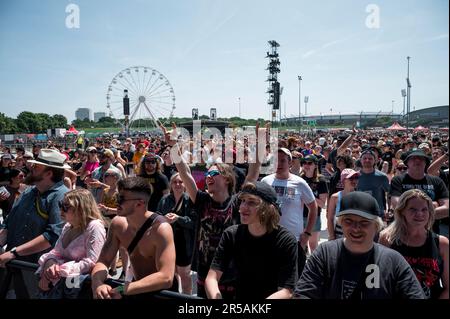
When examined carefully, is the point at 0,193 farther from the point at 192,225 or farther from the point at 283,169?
the point at 283,169

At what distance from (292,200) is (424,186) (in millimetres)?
1707

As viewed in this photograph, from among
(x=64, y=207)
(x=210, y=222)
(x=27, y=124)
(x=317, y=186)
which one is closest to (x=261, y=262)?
(x=210, y=222)

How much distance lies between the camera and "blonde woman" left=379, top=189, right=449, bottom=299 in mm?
2506

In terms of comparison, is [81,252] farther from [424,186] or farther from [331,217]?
[424,186]

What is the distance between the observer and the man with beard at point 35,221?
10.0 ft

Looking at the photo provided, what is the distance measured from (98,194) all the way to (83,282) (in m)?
2.80

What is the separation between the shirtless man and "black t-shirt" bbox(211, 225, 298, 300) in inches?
14.5

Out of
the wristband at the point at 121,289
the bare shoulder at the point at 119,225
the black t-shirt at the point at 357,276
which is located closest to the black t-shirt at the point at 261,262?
the black t-shirt at the point at 357,276

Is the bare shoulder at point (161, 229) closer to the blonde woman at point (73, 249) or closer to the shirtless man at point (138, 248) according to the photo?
the shirtless man at point (138, 248)

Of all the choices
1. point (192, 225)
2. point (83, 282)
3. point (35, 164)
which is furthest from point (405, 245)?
point (35, 164)

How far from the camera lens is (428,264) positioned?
2535 millimetres

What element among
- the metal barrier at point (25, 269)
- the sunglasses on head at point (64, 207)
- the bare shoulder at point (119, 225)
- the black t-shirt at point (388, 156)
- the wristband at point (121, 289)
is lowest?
the metal barrier at point (25, 269)

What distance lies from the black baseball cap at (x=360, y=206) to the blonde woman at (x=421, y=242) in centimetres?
68

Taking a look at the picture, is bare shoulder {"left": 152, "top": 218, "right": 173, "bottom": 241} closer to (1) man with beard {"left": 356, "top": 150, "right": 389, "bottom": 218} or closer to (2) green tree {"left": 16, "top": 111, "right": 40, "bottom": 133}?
(1) man with beard {"left": 356, "top": 150, "right": 389, "bottom": 218}
